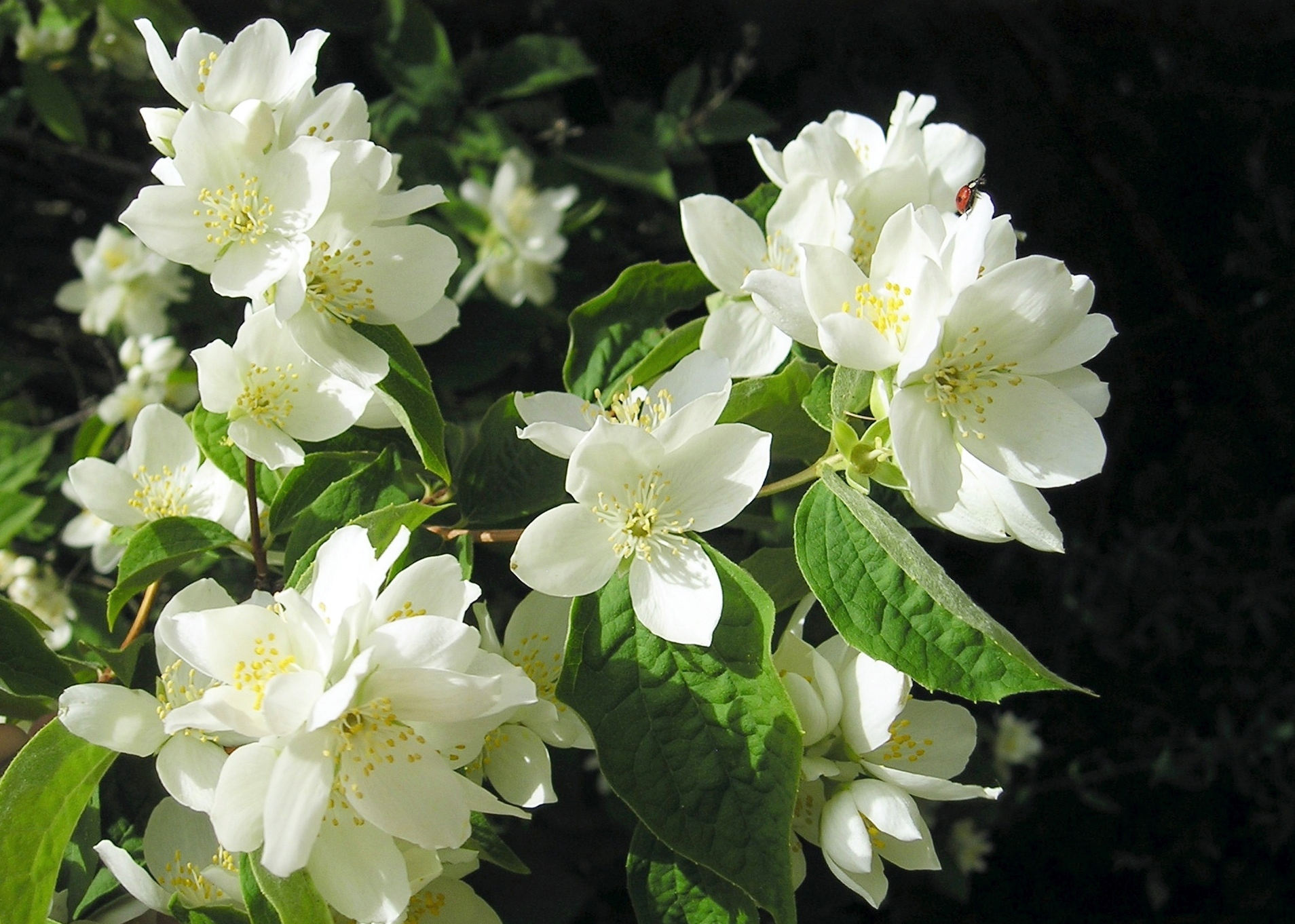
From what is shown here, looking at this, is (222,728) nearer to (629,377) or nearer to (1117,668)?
(629,377)

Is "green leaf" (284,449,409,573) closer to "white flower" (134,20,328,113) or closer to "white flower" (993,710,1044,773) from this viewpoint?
"white flower" (134,20,328,113)

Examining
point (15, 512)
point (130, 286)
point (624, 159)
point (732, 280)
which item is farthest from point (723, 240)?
point (130, 286)

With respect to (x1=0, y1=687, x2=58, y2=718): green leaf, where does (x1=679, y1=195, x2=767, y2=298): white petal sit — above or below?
above

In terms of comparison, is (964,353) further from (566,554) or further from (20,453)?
(20,453)

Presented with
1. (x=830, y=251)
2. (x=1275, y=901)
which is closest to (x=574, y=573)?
(x=830, y=251)

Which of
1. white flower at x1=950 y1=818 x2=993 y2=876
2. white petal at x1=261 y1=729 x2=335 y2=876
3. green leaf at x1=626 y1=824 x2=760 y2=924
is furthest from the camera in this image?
white flower at x1=950 y1=818 x2=993 y2=876

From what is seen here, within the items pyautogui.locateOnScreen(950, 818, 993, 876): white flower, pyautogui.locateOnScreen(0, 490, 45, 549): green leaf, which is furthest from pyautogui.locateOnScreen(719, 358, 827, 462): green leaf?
pyautogui.locateOnScreen(950, 818, 993, 876): white flower
